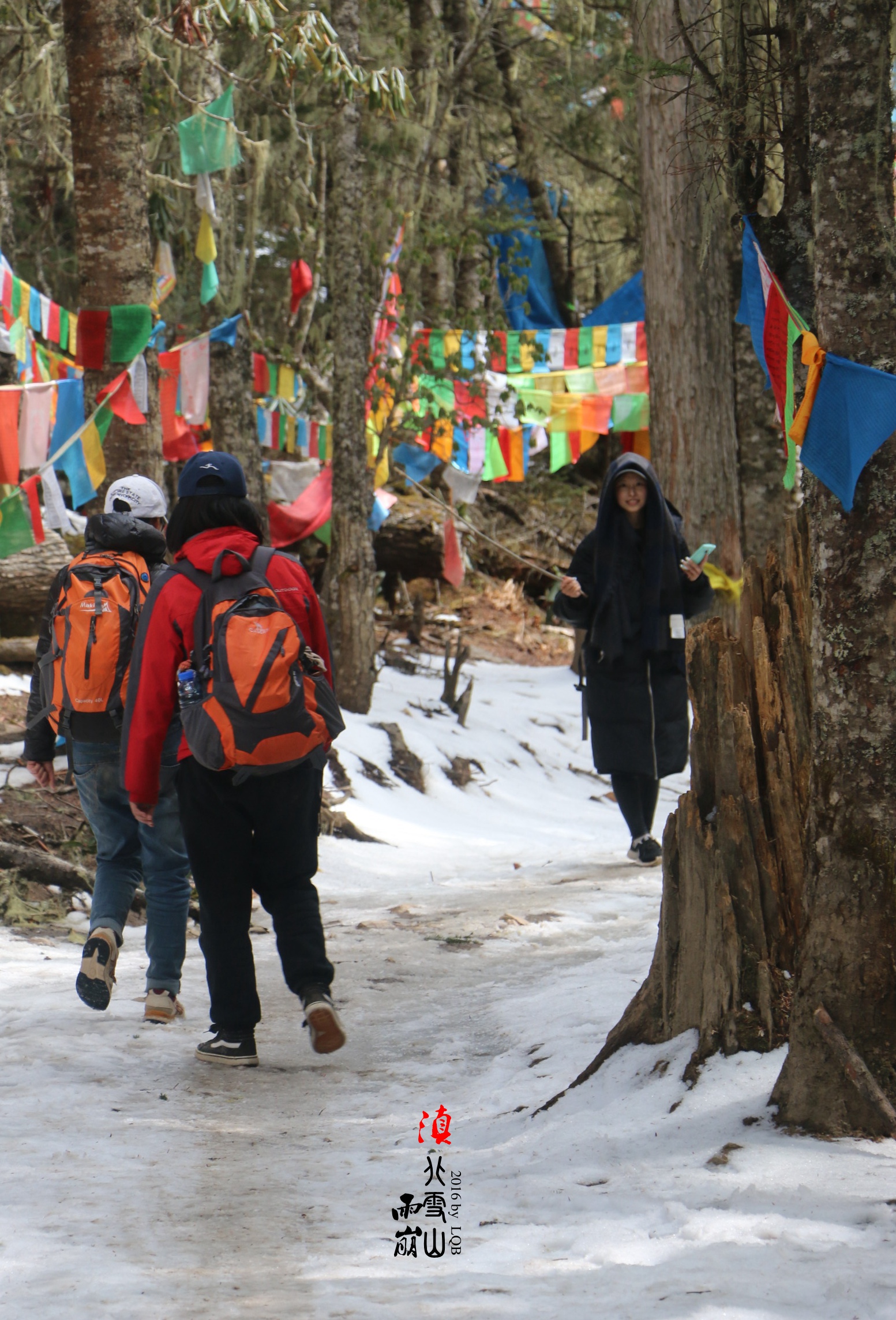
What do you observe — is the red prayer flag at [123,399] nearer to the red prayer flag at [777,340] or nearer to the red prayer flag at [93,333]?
the red prayer flag at [93,333]

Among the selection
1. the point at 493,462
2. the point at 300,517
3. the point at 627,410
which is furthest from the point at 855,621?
the point at 627,410

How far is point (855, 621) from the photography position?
8.55 ft

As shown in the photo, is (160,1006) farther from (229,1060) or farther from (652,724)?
(652,724)

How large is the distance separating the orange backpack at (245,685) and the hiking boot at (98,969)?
0.91 m

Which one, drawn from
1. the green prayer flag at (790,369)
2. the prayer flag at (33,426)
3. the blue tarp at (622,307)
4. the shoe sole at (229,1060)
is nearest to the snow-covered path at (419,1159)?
the shoe sole at (229,1060)

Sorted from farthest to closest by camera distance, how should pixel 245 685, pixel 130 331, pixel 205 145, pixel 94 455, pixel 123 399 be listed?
pixel 205 145 → pixel 94 455 → pixel 123 399 → pixel 130 331 → pixel 245 685

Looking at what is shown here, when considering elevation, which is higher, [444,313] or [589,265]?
[589,265]

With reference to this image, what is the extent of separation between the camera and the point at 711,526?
759cm

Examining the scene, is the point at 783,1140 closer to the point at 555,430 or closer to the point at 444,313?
the point at 444,313

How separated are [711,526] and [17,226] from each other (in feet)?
46.7

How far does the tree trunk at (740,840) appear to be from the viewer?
9.99 ft

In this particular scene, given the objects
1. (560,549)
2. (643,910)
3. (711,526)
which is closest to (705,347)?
(711,526)

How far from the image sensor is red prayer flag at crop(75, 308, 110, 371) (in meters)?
6.36

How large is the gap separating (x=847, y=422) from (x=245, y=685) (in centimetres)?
182
